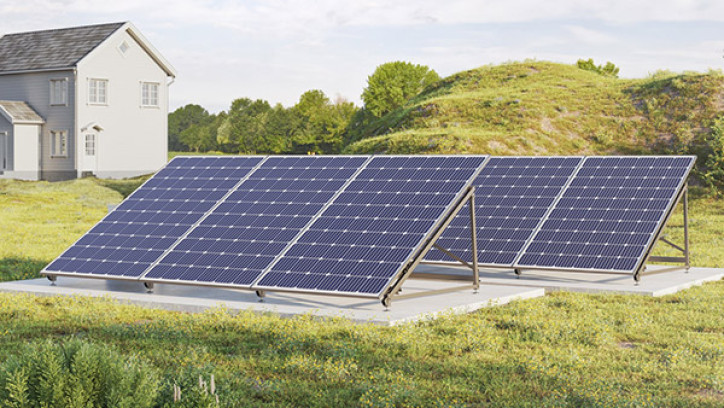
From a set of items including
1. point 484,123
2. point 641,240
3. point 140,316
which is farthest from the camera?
point 484,123

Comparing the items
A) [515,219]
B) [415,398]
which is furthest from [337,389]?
[515,219]

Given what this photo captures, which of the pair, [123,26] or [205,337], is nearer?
[205,337]

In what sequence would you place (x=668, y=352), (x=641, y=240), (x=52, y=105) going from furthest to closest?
(x=52, y=105) → (x=641, y=240) → (x=668, y=352)

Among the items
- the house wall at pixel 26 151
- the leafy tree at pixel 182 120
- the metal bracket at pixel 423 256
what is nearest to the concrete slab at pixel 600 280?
the metal bracket at pixel 423 256

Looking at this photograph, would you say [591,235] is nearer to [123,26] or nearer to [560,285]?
[560,285]

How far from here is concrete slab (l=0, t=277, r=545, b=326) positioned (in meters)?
13.7

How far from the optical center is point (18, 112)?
55.8 meters

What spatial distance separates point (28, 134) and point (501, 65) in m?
32.3

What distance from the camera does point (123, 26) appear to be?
56.6 meters

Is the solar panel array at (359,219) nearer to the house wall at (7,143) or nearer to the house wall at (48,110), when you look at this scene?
the house wall at (48,110)

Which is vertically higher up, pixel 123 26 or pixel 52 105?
pixel 123 26

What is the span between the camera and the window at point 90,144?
55438 millimetres

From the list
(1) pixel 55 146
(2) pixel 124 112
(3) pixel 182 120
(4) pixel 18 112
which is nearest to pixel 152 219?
(1) pixel 55 146

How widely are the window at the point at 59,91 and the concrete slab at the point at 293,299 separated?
40789mm
